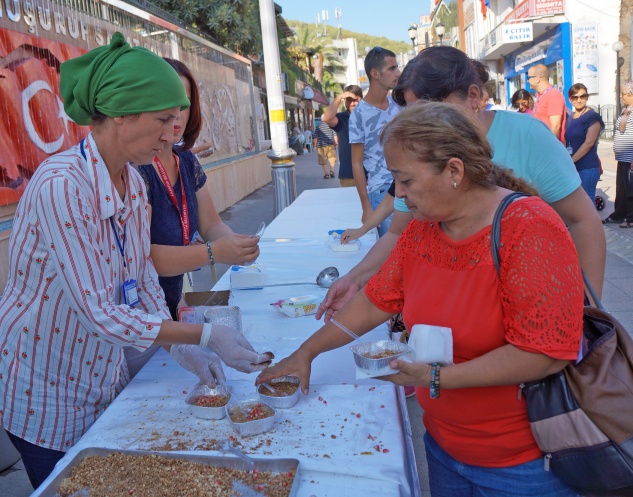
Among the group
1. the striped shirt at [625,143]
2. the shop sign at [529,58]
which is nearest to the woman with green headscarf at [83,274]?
the striped shirt at [625,143]

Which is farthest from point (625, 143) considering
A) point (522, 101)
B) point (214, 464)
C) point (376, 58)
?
point (214, 464)

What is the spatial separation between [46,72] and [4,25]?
0.68 metres

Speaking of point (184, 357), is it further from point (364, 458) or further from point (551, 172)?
point (551, 172)

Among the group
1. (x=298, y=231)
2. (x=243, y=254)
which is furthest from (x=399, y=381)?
(x=298, y=231)

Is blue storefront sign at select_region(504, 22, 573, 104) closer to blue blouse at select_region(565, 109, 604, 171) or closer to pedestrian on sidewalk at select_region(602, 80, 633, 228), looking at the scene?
pedestrian on sidewalk at select_region(602, 80, 633, 228)

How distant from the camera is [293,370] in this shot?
185cm

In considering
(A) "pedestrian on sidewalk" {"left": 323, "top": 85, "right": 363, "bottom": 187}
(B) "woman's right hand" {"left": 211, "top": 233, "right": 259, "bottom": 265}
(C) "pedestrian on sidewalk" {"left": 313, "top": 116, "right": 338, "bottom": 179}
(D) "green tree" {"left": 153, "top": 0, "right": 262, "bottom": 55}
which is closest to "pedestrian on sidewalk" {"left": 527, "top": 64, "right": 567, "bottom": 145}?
(A) "pedestrian on sidewalk" {"left": 323, "top": 85, "right": 363, "bottom": 187}

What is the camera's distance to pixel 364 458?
1.48 metres

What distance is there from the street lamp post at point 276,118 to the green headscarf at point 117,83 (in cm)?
656

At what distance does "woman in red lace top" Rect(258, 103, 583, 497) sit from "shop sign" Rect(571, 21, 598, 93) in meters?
23.1

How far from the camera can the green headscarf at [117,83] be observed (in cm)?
161

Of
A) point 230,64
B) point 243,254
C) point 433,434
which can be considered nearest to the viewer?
point 433,434

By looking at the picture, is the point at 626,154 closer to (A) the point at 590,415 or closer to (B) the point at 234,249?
(B) the point at 234,249

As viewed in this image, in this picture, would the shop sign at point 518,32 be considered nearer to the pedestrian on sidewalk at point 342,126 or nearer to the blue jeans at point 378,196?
the pedestrian on sidewalk at point 342,126
